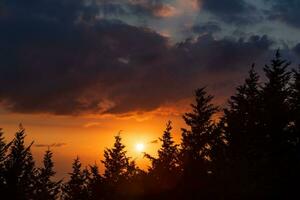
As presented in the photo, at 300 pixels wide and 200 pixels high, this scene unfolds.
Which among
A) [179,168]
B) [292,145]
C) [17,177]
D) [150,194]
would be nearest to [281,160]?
[292,145]

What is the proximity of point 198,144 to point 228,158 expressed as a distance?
2.68 metres

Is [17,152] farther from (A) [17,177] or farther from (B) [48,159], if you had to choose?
(B) [48,159]

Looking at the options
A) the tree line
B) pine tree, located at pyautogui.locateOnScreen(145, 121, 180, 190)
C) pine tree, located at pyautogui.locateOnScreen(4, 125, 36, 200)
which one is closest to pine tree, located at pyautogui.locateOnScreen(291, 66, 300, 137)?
the tree line

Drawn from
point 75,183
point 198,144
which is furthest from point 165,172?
point 75,183

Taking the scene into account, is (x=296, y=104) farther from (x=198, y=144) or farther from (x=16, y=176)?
(x=16, y=176)

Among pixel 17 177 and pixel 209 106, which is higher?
pixel 209 106

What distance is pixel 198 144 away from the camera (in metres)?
45.1

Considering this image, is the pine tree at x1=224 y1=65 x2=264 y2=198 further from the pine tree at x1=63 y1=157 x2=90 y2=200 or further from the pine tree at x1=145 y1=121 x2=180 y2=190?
the pine tree at x1=63 y1=157 x2=90 y2=200

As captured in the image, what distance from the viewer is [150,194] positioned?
→ 37625mm

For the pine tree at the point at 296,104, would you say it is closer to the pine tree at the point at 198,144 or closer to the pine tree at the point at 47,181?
the pine tree at the point at 198,144

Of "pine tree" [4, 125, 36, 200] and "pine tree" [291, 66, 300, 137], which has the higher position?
"pine tree" [291, 66, 300, 137]

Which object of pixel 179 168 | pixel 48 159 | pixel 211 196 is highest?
pixel 48 159

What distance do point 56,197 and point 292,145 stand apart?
47.8 m

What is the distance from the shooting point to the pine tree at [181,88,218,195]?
38.4 m
